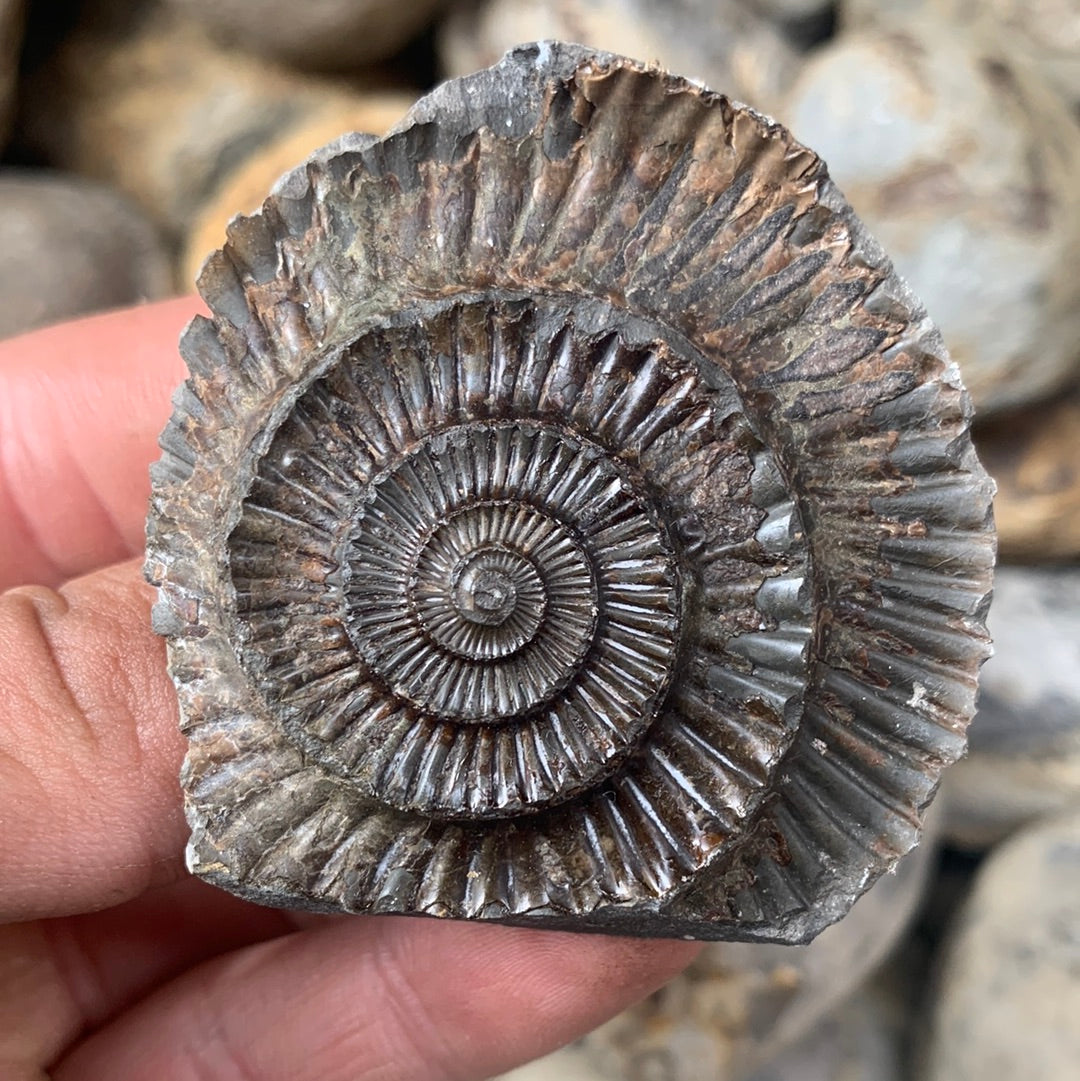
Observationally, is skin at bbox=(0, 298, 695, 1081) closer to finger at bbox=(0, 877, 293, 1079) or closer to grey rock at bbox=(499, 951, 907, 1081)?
finger at bbox=(0, 877, 293, 1079)

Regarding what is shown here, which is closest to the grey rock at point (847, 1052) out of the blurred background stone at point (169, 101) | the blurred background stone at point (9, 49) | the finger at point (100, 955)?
the finger at point (100, 955)

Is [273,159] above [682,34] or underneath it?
underneath

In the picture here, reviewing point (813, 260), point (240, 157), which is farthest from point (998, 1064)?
point (240, 157)

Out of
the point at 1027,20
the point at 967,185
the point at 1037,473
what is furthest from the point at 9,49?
the point at 1037,473

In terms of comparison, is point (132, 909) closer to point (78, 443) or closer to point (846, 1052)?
point (78, 443)

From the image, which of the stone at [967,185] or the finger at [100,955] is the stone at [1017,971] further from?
the finger at [100,955]

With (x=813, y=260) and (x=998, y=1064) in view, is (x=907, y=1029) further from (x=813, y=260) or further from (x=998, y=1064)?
(x=813, y=260)

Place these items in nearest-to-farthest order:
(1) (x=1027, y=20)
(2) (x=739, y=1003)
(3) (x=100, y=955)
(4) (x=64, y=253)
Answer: (3) (x=100, y=955) < (2) (x=739, y=1003) < (4) (x=64, y=253) < (1) (x=1027, y=20)
